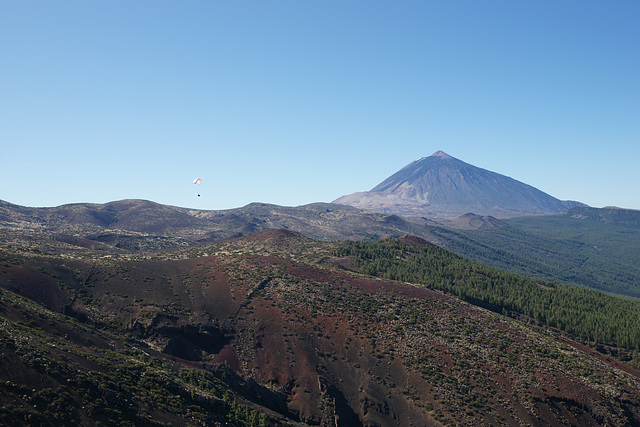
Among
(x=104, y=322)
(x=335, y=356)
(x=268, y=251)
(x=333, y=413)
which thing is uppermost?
(x=268, y=251)

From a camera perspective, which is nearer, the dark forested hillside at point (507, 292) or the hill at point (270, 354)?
the hill at point (270, 354)

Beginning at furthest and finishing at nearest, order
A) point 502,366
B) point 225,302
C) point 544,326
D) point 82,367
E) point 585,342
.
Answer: point 544,326, point 585,342, point 225,302, point 502,366, point 82,367

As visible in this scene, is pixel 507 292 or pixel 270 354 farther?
pixel 507 292

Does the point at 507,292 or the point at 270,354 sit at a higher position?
the point at 507,292

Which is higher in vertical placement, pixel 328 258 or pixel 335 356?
pixel 328 258

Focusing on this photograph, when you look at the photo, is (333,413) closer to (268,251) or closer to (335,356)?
(335,356)

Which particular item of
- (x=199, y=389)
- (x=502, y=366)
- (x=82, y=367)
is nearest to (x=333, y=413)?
(x=199, y=389)

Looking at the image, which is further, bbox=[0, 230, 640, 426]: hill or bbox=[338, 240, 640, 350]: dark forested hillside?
bbox=[338, 240, 640, 350]: dark forested hillside

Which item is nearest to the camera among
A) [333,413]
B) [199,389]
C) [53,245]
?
[199,389]
